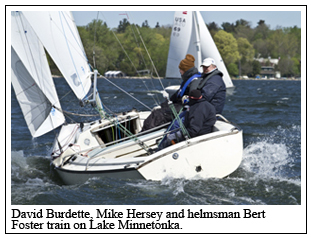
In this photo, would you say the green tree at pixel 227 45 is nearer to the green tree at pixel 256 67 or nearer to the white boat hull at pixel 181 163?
the green tree at pixel 256 67

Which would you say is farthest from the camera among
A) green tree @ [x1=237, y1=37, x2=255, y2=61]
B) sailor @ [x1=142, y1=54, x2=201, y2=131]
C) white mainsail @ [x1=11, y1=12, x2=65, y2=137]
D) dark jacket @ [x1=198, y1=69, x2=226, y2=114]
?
green tree @ [x1=237, y1=37, x2=255, y2=61]

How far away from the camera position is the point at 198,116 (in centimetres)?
525

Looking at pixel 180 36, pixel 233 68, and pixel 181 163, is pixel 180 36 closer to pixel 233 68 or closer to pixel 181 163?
pixel 181 163

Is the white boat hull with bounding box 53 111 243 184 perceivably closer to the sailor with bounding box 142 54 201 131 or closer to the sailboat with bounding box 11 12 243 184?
the sailboat with bounding box 11 12 243 184

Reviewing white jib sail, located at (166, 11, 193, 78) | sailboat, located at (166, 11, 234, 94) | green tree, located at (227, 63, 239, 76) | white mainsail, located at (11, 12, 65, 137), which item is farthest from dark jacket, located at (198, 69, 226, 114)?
green tree, located at (227, 63, 239, 76)

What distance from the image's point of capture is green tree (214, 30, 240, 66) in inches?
2468

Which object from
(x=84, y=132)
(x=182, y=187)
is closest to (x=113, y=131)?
(x=84, y=132)

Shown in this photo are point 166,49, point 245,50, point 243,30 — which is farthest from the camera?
point 243,30

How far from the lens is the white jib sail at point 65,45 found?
6.57 metres

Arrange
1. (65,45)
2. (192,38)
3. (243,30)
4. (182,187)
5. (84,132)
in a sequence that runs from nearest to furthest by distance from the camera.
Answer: (182,187), (65,45), (84,132), (192,38), (243,30)

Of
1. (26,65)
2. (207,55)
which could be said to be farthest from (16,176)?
(207,55)

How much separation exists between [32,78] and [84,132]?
4.15 feet

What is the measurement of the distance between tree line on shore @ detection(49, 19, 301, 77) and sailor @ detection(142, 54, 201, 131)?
4033 centimetres

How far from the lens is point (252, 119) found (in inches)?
503
